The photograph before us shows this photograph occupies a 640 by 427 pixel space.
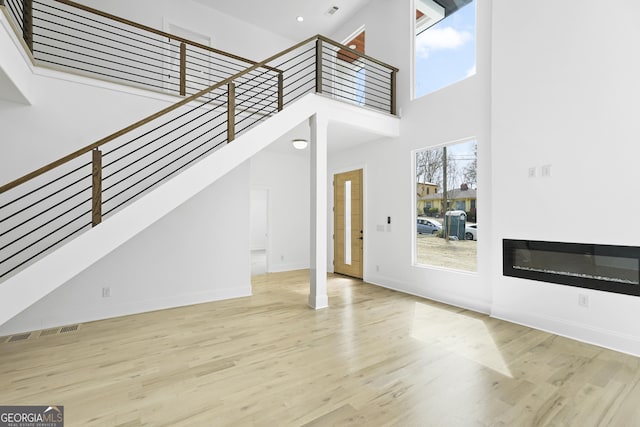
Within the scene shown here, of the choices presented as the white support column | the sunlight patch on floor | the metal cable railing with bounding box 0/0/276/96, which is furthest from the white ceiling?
the sunlight patch on floor

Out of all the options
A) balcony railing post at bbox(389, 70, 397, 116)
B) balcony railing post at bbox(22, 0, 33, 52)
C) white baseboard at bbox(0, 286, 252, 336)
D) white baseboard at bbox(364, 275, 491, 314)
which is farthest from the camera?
balcony railing post at bbox(389, 70, 397, 116)

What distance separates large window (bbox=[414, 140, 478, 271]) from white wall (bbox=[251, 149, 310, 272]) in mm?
3043

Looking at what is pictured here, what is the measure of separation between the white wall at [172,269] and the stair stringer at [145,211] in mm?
1155

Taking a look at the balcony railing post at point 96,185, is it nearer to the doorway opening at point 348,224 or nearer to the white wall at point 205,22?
the white wall at point 205,22

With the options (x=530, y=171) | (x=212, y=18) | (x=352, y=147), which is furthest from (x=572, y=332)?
(x=212, y=18)

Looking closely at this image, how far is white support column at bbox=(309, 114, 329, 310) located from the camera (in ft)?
13.9

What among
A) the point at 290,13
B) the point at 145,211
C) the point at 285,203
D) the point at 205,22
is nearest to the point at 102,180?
the point at 145,211

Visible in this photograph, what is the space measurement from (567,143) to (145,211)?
15.4 ft

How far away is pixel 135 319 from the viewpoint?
12.5 ft

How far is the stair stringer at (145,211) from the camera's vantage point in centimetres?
253

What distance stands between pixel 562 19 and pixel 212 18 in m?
6.00

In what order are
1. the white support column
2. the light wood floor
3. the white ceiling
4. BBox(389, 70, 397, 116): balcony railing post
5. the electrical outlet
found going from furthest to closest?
the white ceiling, BBox(389, 70, 397, 116): balcony railing post, the white support column, the electrical outlet, the light wood floor

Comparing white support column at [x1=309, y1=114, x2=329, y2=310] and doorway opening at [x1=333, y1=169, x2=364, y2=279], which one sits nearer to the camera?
white support column at [x1=309, y1=114, x2=329, y2=310]

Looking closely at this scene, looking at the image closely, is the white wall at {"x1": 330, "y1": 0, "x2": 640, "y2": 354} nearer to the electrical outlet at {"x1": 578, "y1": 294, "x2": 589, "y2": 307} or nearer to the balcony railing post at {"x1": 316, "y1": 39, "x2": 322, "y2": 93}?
the electrical outlet at {"x1": 578, "y1": 294, "x2": 589, "y2": 307}
